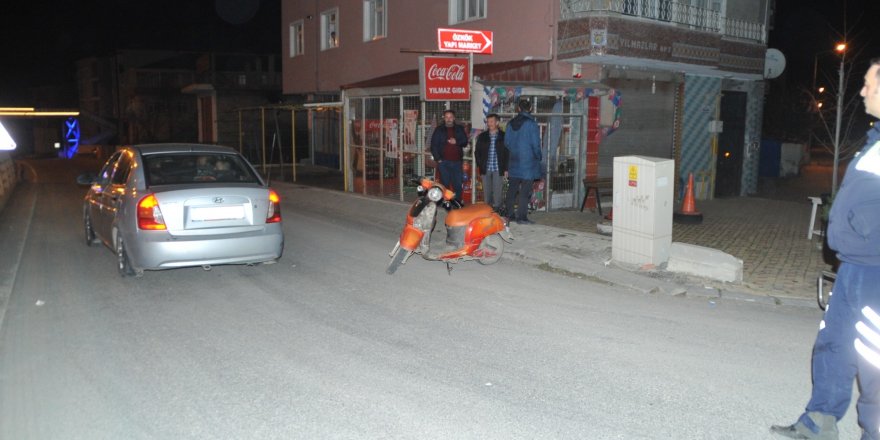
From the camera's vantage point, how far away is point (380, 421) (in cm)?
433

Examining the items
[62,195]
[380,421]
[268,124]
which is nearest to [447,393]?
[380,421]

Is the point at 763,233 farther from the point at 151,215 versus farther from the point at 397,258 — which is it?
the point at 151,215

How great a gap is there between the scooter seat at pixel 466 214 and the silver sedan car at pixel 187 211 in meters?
2.21

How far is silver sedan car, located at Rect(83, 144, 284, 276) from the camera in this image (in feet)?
24.5

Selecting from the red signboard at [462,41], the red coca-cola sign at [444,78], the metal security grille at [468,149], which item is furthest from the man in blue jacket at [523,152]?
the red signboard at [462,41]

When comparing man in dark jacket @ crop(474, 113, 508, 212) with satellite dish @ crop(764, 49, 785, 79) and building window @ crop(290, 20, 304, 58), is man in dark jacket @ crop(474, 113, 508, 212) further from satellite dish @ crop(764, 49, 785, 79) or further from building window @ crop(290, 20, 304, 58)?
building window @ crop(290, 20, 304, 58)

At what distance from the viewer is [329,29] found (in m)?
25.3

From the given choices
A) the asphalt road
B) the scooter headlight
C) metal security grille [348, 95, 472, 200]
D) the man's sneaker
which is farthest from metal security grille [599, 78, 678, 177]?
→ the man's sneaker

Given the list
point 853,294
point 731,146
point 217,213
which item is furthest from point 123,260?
point 731,146

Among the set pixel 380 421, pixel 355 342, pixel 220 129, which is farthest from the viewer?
pixel 220 129

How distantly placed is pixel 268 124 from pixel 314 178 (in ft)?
26.3

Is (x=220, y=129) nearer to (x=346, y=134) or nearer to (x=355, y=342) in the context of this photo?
(x=346, y=134)

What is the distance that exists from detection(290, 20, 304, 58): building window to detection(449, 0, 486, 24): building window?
1144 centimetres

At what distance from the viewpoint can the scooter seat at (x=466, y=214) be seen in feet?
29.1
